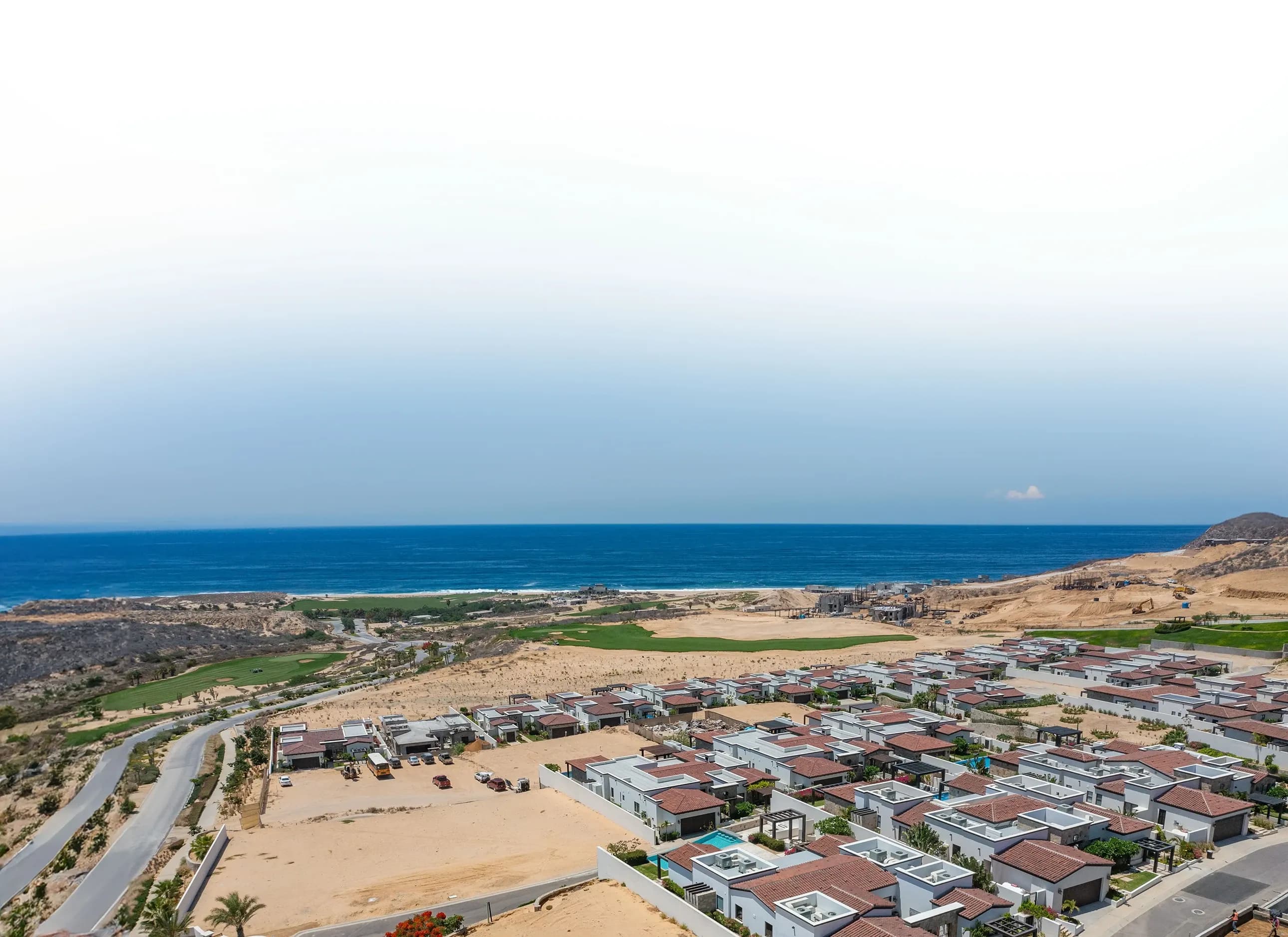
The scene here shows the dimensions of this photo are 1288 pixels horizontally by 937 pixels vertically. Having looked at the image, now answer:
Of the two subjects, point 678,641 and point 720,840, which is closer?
point 720,840

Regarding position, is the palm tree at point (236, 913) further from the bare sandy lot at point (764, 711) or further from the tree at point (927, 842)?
the bare sandy lot at point (764, 711)

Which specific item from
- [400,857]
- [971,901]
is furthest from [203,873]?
[971,901]

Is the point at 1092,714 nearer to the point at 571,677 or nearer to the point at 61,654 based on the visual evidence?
the point at 571,677

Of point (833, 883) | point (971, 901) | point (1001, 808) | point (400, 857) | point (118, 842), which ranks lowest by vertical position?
point (118, 842)

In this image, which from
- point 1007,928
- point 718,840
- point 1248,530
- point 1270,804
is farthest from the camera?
point 1248,530

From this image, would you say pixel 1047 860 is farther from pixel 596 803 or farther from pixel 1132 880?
pixel 596 803

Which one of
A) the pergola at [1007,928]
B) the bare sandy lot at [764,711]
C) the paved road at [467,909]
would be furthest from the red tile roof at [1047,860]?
the bare sandy lot at [764,711]

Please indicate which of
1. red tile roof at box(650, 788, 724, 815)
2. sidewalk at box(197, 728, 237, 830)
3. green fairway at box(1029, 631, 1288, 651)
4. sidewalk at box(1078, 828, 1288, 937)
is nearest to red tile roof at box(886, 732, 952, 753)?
red tile roof at box(650, 788, 724, 815)
